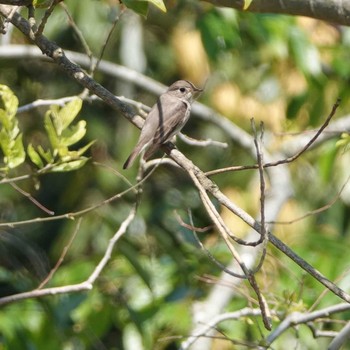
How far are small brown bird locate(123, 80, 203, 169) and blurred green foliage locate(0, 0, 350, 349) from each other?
238mm

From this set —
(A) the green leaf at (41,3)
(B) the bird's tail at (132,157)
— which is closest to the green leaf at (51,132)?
(A) the green leaf at (41,3)

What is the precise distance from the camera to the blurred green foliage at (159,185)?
4309 millimetres

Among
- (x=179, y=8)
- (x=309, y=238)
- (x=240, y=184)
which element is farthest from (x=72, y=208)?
(x=309, y=238)

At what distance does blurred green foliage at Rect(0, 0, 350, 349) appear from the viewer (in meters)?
4.31

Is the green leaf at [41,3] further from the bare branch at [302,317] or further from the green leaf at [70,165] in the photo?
the bare branch at [302,317]

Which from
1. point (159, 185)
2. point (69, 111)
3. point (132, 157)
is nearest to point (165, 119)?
point (132, 157)

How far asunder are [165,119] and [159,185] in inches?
174

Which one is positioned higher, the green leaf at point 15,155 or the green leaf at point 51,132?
the green leaf at point 51,132

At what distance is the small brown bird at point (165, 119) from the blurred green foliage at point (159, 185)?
24cm

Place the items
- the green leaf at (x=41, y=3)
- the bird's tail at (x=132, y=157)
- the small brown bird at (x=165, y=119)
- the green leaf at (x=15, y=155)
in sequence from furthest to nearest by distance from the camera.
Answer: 1. the bird's tail at (x=132, y=157)
2. the small brown bird at (x=165, y=119)
3. the green leaf at (x=15, y=155)
4. the green leaf at (x=41, y=3)

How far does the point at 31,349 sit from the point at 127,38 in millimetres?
4503

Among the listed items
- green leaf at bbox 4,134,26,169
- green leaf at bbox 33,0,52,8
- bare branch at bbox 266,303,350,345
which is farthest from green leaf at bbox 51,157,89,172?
bare branch at bbox 266,303,350,345

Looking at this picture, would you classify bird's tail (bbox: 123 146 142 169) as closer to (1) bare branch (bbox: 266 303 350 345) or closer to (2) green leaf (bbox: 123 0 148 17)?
(1) bare branch (bbox: 266 303 350 345)

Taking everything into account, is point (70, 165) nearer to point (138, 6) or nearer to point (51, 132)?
point (51, 132)
